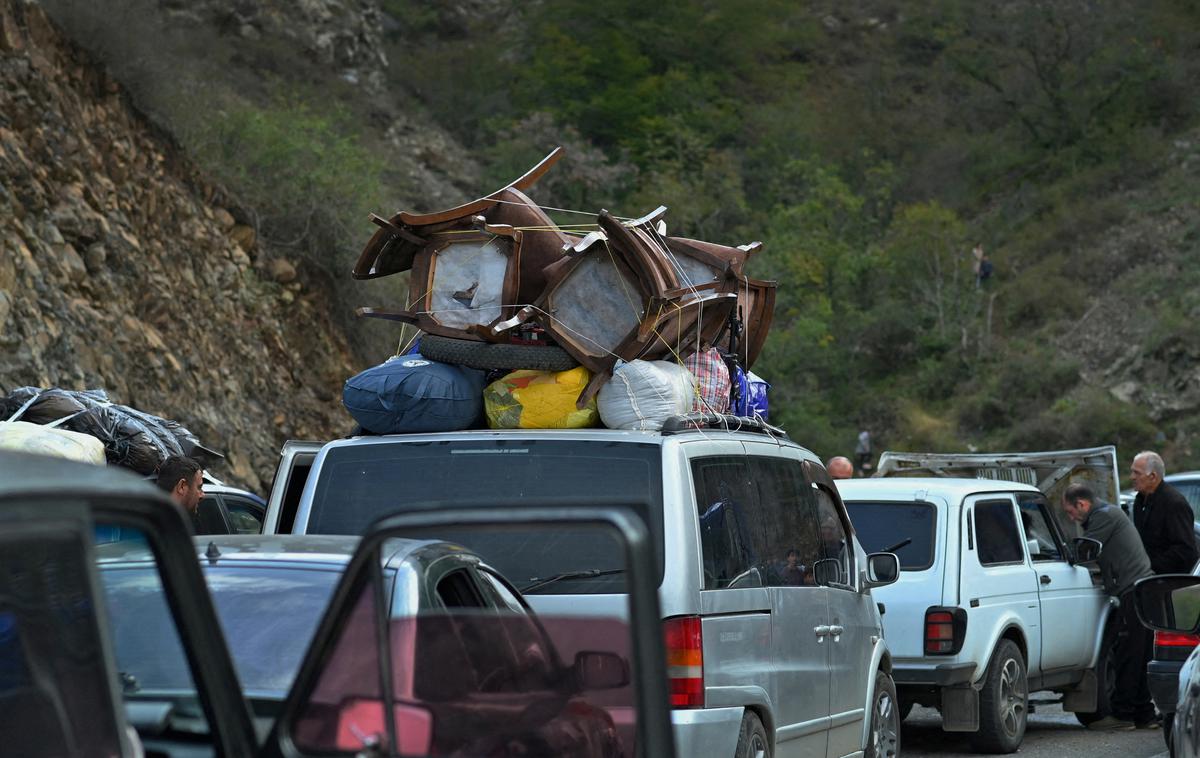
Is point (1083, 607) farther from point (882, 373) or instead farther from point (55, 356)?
point (882, 373)

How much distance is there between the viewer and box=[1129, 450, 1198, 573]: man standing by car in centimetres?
1186

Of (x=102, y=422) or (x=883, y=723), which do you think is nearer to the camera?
(x=883, y=723)

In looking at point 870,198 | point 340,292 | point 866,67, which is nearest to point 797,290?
point 870,198

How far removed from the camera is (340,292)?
25.2m

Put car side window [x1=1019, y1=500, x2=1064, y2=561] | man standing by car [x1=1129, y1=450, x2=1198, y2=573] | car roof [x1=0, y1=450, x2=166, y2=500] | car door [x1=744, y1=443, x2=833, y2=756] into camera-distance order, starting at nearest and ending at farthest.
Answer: car roof [x1=0, y1=450, x2=166, y2=500]
car door [x1=744, y1=443, x2=833, y2=756]
car side window [x1=1019, y1=500, x2=1064, y2=561]
man standing by car [x1=1129, y1=450, x2=1198, y2=573]

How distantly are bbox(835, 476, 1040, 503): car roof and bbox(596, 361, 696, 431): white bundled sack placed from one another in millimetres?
3720

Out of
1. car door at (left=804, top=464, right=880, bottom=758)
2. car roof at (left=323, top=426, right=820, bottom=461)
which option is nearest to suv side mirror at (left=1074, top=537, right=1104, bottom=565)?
car door at (left=804, top=464, right=880, bottom=758)

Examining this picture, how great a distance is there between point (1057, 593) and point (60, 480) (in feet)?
32.3

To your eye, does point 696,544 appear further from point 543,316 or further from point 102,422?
point 102,422

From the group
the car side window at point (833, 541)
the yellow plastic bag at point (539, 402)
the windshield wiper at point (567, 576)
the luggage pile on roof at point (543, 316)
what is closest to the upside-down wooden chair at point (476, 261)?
the luggage pile on roof at point (543, 316)

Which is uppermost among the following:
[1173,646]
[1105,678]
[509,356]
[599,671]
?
[509,356]

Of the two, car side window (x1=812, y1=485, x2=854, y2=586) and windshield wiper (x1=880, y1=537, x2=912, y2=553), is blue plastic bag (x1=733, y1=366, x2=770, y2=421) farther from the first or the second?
windshield wiper (x1=880, y1=537, x2=912, y2=553)

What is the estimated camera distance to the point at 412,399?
268 inches

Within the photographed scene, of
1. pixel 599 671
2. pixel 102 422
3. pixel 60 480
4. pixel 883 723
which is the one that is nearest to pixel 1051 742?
pixel 883 723
